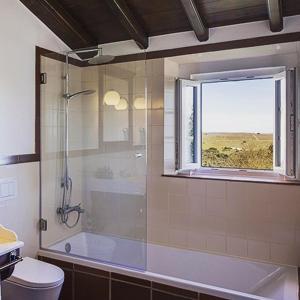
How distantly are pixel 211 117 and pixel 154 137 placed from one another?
63 centimetres

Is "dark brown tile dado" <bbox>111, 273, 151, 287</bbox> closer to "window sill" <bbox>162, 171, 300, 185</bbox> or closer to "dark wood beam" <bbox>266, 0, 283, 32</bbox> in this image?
"window sill" <bbox>162, 171, 300, 185</bbox>

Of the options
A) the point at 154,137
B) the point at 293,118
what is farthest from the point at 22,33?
the point at 293,118

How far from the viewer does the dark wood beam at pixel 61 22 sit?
8.30 feet

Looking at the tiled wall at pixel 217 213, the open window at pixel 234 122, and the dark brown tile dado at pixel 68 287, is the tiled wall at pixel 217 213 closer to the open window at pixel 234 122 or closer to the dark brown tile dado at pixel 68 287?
the open window at pixel 234 122

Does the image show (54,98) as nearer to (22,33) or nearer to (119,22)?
(22,33)

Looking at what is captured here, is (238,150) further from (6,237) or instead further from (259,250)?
(6,237)

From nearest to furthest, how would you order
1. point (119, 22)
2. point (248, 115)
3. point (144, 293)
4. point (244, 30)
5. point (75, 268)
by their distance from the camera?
point (144, 293), point (75, 268), point (244, 30), point (119, 22), point (248, 115)

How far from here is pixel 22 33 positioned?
247 cm

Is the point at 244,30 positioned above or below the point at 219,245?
above

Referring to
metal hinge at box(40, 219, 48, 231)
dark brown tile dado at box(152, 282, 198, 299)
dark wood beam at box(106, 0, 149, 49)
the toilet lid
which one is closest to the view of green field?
dark wood beam at box(106, 0, 149, 49)

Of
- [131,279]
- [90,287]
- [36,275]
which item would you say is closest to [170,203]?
[131,279]

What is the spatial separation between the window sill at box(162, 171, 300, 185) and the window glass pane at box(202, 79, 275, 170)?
0.11 meters

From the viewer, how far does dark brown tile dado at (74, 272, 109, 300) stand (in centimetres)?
229

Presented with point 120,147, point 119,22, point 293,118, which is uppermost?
point 119,22
